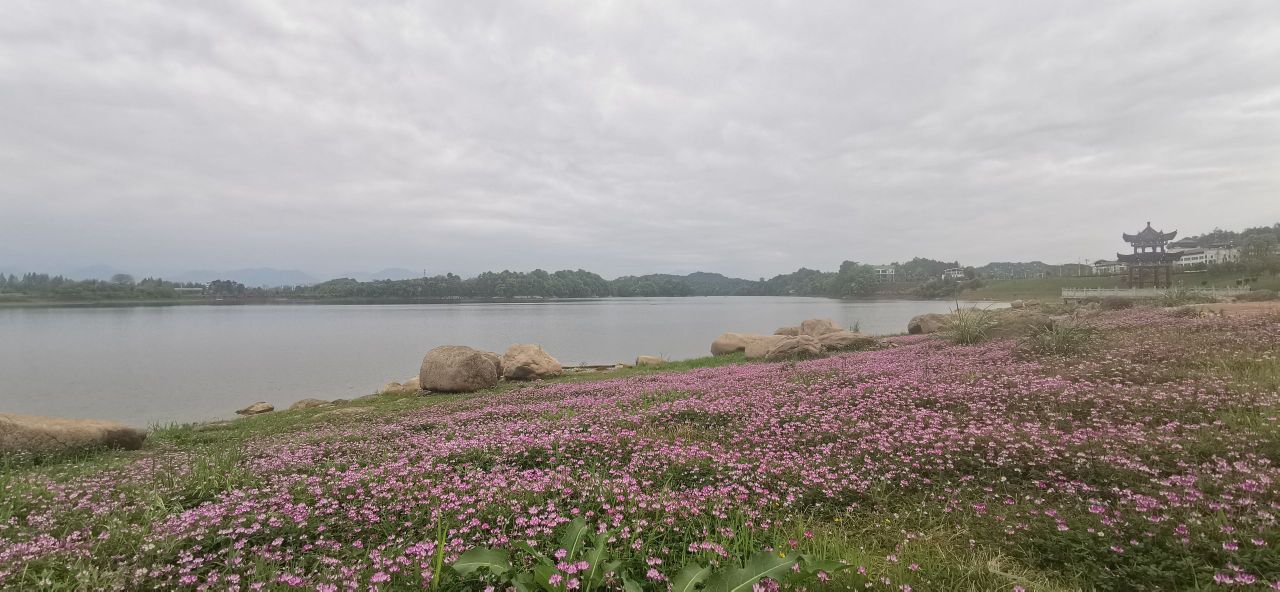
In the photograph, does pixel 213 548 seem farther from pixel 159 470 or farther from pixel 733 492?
pixel 733 492

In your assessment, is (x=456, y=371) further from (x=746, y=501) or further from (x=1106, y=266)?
(x=1106, y=266)

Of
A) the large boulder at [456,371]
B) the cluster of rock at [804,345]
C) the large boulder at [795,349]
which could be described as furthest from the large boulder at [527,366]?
the large boulder at [795,349]

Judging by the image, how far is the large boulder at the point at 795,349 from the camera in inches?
894

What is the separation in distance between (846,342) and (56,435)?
26.7 m

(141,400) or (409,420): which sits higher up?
(409,420)

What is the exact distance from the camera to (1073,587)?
154 inches

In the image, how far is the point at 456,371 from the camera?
72.5 ft


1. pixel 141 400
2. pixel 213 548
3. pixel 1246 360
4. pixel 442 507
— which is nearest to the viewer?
pixel 213 548

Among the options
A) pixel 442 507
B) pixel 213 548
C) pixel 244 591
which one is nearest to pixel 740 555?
pixel 442 507

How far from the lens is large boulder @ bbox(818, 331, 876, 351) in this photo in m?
24.0

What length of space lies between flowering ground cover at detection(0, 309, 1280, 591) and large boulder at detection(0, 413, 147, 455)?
328 centimetres

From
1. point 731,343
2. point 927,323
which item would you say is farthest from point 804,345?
point 927,323

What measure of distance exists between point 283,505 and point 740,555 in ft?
16.4

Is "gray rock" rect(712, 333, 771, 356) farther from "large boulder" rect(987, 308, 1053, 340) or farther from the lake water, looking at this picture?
"large boulder" rect(987, 308, 1053, 340)
